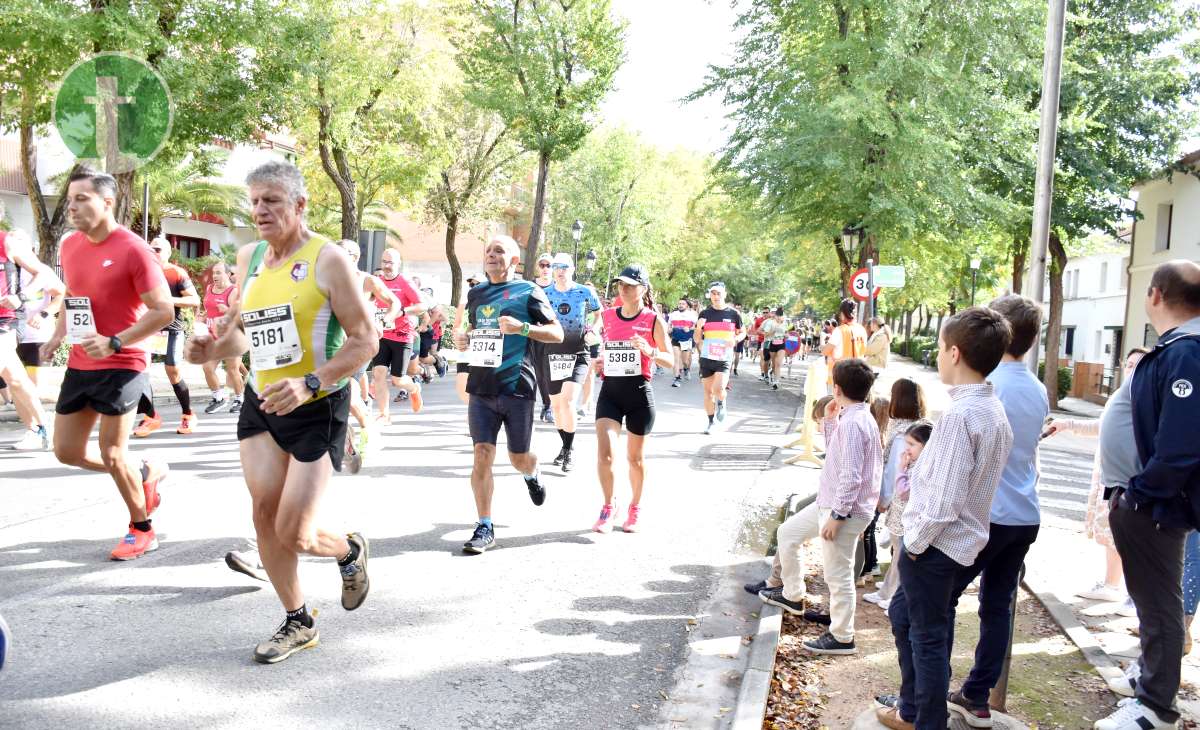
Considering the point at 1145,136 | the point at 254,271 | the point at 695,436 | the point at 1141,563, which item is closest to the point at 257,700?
the point at 254,271

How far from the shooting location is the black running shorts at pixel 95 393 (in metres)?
5.34

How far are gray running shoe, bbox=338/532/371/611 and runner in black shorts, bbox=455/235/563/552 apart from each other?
1799 millimetres

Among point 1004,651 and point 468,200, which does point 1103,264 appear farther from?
point 1004,651

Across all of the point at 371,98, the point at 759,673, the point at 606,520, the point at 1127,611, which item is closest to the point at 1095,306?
the point at 371,98

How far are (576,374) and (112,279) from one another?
18.6ft

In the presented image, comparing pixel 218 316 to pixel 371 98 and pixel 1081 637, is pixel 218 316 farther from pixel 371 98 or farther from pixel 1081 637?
pixel 371 98

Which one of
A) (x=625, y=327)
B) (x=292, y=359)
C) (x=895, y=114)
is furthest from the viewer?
(x=895, y=114)

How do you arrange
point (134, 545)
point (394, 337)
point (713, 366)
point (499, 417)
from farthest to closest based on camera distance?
point (713, 366), point (394, 337), point (499, 417), point (134, 545)

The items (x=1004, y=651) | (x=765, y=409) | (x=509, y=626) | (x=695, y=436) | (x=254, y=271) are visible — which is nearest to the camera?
(x=1004, y=651)

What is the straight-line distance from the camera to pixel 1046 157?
6.01 meters

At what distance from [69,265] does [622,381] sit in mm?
3564

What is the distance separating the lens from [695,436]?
13.2 metres

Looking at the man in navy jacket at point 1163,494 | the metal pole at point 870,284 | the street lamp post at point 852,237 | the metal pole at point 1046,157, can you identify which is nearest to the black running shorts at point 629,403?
the metal pole at point 1046,157

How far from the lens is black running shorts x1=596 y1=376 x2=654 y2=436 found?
7.00 meters
